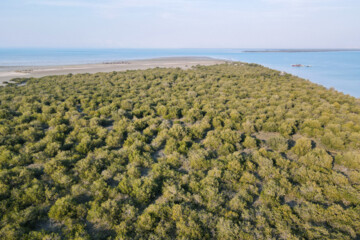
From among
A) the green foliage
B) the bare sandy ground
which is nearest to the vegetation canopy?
the green foliage

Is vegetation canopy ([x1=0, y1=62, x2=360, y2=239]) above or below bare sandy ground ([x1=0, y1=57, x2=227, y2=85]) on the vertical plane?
below

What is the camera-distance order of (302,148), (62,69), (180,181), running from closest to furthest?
(180,181), (302,148), (62,69)

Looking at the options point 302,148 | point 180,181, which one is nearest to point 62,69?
point 180,181

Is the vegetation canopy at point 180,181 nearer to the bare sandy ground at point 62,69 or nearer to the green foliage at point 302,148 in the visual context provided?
the green foliage at point 302,148

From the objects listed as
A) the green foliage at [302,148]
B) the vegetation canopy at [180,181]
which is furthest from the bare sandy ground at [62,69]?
the green foliage at [302,148]

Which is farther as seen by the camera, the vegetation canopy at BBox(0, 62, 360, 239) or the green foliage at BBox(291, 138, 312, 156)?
the green foliage at BBox(291, 138, 312, 156)

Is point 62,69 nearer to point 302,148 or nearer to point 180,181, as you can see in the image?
point 180,181

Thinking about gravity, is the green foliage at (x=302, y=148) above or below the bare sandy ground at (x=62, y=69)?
below

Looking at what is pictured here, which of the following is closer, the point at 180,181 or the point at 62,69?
the point at 180,181

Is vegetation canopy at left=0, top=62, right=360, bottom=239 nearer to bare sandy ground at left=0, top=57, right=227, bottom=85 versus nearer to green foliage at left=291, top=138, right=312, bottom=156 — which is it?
green foliage at left=291, top=138, right=312, bottom=156

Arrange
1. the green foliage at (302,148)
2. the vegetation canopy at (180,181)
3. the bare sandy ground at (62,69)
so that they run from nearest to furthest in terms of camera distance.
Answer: the vegetation canopy at (180,181) → the green foliage at (302,148) → the bare sandy ground at (62,69)

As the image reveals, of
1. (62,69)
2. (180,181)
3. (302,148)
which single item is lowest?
Answer: (180,181)
